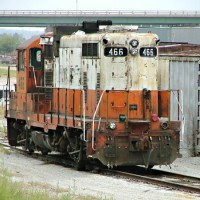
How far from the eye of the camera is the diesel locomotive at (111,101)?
52.3ft

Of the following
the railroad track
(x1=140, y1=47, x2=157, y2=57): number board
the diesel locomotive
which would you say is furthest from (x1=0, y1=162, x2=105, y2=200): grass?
(x1=140, y1=47, x2=157, y2=57): number board

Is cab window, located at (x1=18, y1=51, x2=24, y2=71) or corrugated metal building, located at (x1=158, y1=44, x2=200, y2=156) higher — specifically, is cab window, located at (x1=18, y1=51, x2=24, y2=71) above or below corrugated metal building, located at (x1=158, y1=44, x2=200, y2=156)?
above

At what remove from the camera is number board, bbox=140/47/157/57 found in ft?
53.6

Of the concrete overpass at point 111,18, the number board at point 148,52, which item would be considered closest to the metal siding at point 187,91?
the number board at point 148,52

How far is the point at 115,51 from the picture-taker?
640 inches

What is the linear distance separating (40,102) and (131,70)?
3595 mm

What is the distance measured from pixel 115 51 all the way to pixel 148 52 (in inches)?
30.3

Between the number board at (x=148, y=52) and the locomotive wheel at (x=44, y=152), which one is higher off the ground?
the number board at (x=148, y=52)

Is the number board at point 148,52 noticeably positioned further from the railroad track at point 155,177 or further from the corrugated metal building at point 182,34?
the corrugated metal building at point 182,34

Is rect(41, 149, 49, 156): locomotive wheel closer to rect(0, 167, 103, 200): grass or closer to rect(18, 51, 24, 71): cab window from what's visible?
rect(18, 51, 24, 71): cab window

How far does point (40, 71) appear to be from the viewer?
19.5 m

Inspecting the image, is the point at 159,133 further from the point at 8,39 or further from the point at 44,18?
the point at 8,39

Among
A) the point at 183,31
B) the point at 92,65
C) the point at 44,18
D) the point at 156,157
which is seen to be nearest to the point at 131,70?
the point at 92,65

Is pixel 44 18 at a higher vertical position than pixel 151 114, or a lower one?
higher
